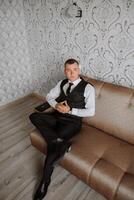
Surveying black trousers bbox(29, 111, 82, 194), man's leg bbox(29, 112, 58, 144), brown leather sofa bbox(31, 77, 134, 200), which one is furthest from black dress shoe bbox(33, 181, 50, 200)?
man's leg bbox(29, 112, 58, 144)

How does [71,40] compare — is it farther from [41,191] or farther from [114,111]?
[41,191]

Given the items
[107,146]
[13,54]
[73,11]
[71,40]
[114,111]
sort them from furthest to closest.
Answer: [13,54]
[71,40]
[73,11]
[114,111]
[107,146]

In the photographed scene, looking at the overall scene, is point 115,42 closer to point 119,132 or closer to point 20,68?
point 119,132

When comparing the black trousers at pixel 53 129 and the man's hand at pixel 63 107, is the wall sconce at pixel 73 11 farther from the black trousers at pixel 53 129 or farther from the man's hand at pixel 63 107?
the black trousers at pixel 53 129

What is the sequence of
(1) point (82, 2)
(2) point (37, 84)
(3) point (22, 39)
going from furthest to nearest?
1. (2) point (37, 84)
2. (3) point (22, 39)
3. (1) point (82, 2)

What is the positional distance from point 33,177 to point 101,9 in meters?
1.75

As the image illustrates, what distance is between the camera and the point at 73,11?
6.16 feet

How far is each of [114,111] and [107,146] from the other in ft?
1.08

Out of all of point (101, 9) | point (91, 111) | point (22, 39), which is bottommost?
point (91, 111)

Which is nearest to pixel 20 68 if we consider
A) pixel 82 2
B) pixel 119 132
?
pixel 82 2

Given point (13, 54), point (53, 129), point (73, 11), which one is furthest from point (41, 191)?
point (13, 54)

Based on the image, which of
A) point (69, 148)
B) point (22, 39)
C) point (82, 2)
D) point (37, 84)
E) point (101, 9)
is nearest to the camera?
point (69, 148)

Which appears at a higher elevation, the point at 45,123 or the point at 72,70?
the point at 72,70

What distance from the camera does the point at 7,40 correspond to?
2.48 meters
